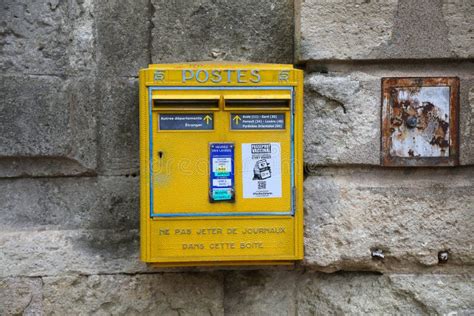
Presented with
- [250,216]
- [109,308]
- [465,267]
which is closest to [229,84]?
[250,216]

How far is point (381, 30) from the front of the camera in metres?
2.24

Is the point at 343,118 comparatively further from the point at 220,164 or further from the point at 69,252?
the point at 69,252

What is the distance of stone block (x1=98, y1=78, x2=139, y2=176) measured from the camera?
7.67 feet

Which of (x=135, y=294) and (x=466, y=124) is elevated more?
(x=466, y=124)

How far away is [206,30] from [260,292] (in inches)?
43.5

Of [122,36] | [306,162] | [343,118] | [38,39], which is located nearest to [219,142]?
[306,162]

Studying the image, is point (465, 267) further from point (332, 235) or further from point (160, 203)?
point (160, 203)

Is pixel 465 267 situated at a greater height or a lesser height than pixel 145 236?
lesser

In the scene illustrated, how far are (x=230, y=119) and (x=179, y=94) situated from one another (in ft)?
0.67

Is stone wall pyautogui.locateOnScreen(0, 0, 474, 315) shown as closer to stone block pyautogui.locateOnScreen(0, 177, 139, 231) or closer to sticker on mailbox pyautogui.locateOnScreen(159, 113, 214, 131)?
stone block pyautogui.locateOnScreen(0, 177, 139, 231)

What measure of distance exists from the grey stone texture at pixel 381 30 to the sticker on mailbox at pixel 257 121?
340 mm

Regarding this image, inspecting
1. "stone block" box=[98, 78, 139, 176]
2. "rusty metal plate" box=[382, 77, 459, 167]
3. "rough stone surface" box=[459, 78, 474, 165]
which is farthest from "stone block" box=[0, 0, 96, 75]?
"rough stone surface" box=[459, 78, 474, 165]

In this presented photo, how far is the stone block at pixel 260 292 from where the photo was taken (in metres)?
2.35

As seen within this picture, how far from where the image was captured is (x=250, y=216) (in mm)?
2062
